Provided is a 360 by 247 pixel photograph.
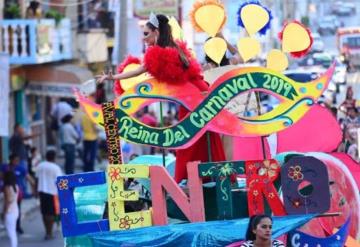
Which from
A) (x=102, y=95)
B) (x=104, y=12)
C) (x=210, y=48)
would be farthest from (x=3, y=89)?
(x=104, y=12)

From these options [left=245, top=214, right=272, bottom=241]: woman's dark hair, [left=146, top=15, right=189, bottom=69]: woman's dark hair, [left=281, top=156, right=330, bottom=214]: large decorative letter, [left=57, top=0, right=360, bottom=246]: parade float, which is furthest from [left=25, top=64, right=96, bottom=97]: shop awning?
[left=245, top=214, right=272, bottom=241]: woman's dark hair

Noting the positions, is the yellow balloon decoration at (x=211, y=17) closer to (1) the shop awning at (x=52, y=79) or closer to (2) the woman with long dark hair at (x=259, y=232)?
(2) the woman with long dark hair at (x=259, y=232)

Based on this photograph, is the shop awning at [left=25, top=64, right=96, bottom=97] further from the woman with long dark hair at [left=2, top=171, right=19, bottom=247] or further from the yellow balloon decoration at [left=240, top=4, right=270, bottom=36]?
the yellow balloon decoration at [left=240, top=4, right=270, bottom=36]

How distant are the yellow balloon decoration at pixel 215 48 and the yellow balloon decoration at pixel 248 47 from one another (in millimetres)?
270

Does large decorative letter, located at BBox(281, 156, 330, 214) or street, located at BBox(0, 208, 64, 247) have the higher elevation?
large decorative letter, located at BBox(281, 156, 330, 214)

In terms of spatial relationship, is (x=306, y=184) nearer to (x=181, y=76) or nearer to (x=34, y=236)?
(x=181, y=76)

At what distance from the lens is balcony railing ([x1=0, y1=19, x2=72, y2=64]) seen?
26.7 m

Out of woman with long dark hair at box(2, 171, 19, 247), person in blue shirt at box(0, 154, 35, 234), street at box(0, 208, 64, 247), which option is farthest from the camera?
person in blue shirt at box(0, 154, 35, 234)

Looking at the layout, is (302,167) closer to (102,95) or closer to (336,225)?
(336,225)

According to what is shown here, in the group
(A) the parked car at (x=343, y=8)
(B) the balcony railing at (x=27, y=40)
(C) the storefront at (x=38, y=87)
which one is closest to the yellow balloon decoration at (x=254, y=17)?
(B) the balcony railing at (x=27, y=40)

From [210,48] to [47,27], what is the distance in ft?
64.7

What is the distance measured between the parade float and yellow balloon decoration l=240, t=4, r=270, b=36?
0.36 m

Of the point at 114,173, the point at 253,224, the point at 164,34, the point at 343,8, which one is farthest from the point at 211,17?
Result: the point at 343,8

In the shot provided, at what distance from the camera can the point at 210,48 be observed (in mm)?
9297
